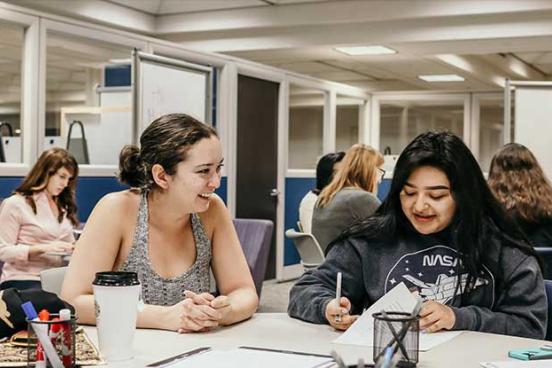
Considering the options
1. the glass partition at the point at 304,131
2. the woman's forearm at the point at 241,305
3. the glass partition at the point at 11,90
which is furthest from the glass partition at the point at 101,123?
the glass partition at the point at 304,131

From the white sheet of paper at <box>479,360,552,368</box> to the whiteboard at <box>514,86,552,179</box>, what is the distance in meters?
5.47

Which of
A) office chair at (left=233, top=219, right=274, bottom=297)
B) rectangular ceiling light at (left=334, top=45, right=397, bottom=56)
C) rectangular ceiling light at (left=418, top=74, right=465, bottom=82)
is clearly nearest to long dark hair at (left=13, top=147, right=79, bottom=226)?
office chair at (left=233, top=219, right=274, bottom=297)

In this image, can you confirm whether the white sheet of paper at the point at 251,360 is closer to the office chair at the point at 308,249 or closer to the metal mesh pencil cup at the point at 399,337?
the metal mesh pencil cup at the point at 399,337

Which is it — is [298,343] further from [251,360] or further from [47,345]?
[47,345]

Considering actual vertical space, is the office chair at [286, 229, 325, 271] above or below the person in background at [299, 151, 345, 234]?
below

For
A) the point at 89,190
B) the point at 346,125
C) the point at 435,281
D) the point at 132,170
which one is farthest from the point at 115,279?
the point at 346,125

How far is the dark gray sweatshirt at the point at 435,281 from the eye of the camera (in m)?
1.89

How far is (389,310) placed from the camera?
1.70 meters

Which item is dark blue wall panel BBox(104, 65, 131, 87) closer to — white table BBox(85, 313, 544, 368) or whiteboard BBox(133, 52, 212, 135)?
whiteboard BBox(133, 52, 212, 135)

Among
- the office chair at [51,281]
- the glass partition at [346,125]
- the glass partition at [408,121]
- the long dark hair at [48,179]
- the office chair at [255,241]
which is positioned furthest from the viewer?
the glass partition at [408,121]

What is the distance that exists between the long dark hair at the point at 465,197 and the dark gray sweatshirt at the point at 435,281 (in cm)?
3

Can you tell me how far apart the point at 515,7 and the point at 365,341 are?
5.52 meters

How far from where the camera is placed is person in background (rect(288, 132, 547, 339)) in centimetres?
192

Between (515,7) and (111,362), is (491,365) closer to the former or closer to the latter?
(111,362)
